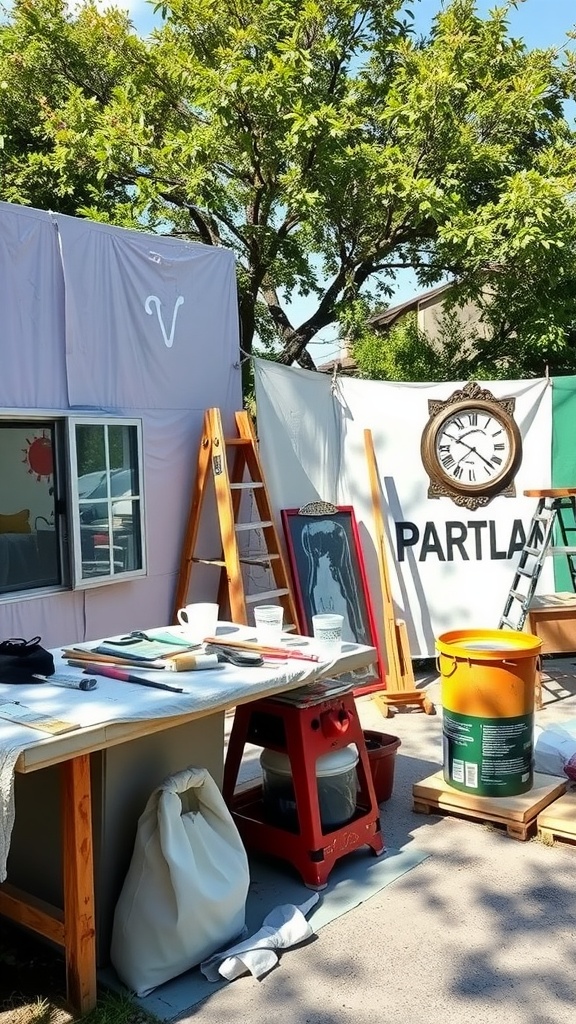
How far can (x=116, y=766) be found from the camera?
2801 millimetres

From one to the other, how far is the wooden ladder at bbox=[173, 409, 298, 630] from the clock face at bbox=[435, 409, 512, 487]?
1565 mm

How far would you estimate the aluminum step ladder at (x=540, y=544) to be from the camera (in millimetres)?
5703

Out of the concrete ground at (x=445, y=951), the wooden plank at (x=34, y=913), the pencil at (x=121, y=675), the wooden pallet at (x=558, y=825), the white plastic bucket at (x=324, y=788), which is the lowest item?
the concrete ground at (x=445, y=951)

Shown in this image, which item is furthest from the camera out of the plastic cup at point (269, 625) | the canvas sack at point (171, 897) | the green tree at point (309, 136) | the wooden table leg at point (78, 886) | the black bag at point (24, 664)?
the green tree at point (309, 136)

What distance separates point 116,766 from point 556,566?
4.61 meters

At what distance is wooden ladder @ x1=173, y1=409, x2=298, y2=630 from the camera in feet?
18.1

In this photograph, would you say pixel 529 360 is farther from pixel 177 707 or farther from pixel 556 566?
pixel 177 707

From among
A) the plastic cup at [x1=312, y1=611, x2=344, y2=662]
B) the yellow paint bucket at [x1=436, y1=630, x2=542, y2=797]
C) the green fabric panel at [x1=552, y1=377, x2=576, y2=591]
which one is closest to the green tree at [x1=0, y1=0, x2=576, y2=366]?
the green fabric panel at [x1=552, y1=377, x2=576, y2=591]

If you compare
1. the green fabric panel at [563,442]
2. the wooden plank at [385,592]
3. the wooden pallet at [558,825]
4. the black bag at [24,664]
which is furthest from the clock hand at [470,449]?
the black bag at [24,664]

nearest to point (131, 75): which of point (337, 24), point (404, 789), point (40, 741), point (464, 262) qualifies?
point (337, 24)

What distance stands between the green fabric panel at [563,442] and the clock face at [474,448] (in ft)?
1.34

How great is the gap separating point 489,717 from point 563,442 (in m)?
3.44

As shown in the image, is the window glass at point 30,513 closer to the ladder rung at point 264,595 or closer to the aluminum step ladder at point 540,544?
the ladder rung at point 264,595

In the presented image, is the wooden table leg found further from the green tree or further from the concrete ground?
the green tree
